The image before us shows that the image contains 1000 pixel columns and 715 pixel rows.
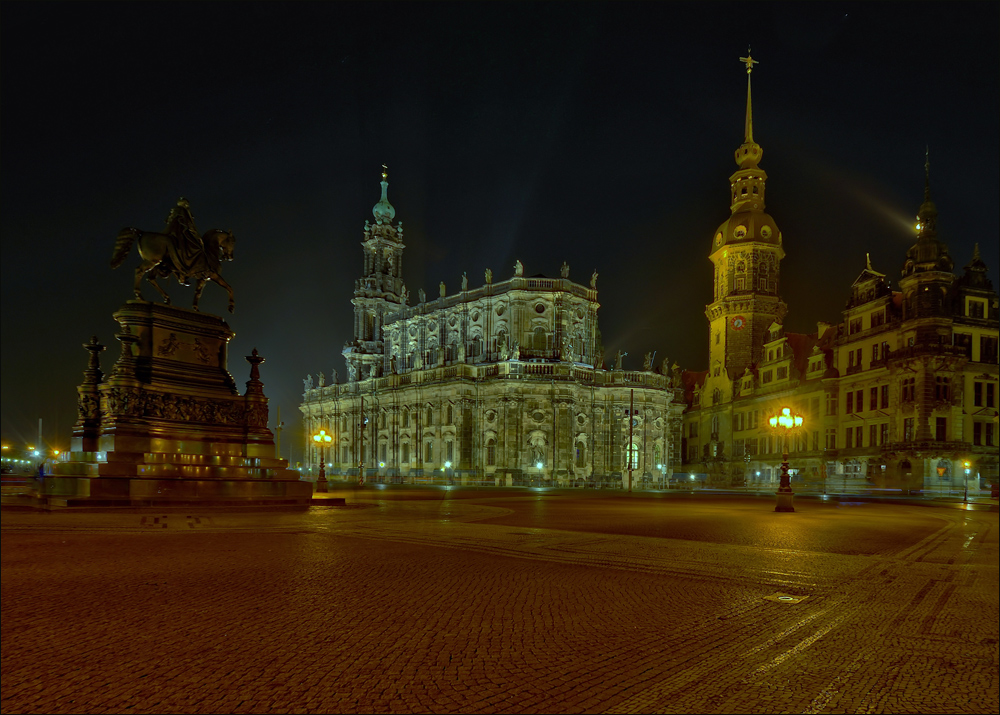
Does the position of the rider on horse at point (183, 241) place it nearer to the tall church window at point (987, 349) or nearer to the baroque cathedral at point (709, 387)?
the baroque cathedral at point (709, 387)

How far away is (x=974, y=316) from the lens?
51344mm

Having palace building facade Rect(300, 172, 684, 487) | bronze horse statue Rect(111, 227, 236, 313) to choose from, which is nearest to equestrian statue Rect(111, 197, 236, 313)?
→ bronze horse statue Rect(111, 227, 236, 313)

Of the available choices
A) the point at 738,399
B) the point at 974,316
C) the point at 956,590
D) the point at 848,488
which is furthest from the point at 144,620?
the point at 738,399

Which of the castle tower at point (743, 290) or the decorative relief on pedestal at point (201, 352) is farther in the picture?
the castle tower at point (743, 290)

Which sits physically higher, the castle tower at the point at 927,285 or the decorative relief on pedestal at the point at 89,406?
the castle tower at the point at 927,285

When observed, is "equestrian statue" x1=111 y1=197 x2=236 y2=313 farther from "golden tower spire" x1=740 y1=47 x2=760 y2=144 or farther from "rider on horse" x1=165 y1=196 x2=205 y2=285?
"golden tower spire" x1=740 y1=47 x2=760 y2=144

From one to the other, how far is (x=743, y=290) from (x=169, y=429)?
69253 mm

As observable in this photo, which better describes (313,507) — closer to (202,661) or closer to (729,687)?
(202,661)

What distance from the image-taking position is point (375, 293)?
10062cm

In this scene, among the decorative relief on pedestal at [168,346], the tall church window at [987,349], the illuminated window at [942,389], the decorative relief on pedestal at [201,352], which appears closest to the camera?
the decorative relief on pedestal at [168,346]

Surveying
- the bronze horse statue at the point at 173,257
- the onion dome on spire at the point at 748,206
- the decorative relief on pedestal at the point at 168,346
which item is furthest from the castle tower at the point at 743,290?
the decorative relief on pedestal at the point at 168,346

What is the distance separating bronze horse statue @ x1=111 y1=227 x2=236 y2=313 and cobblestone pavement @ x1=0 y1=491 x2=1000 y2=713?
10764 millimetres

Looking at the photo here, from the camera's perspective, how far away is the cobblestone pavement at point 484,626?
524cm

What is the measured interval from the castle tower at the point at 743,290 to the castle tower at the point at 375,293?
1650 inches
